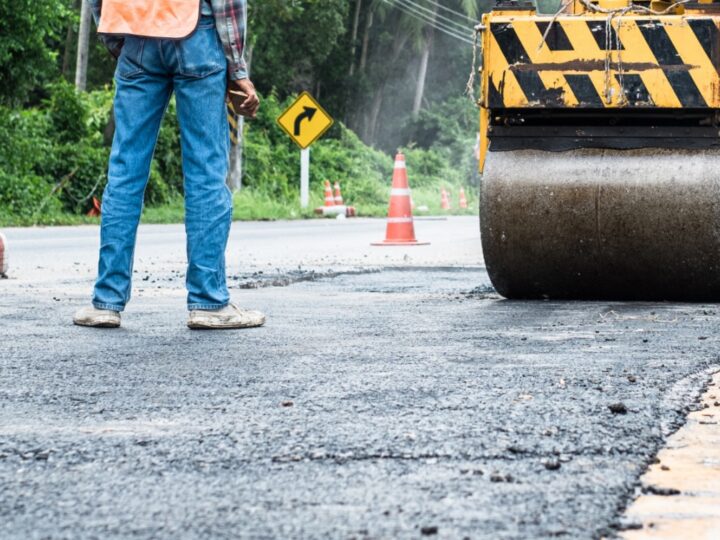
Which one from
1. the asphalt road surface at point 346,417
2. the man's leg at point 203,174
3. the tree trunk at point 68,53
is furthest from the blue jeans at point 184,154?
the tree trunk at point 68,53

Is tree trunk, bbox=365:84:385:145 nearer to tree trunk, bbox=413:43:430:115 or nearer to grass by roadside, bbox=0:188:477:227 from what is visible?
tree trunk, bbox=413:43:430:115

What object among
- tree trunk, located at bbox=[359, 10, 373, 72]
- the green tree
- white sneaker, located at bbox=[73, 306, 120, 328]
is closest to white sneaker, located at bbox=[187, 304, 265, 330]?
white sneaker, located at bbox=[73, 306, 120, 328]

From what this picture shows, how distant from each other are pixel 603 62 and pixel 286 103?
34703 millimetres

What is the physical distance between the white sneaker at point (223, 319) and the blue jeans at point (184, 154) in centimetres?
3

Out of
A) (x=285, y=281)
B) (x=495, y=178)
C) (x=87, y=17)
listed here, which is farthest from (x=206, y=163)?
(x=87, y=17)

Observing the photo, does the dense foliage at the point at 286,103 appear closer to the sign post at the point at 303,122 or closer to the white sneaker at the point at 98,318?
the sign post at the point at 303,122

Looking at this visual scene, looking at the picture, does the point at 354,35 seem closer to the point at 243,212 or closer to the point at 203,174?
the point at 243,212

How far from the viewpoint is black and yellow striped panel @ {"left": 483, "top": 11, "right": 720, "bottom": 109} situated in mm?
6203

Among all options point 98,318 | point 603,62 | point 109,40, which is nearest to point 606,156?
point 603,62

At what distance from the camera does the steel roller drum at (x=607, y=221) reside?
6.12m

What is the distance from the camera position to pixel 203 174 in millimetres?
5469

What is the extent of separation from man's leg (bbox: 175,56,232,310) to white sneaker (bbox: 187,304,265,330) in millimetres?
43

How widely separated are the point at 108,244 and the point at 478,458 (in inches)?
118

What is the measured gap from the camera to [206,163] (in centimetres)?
546
